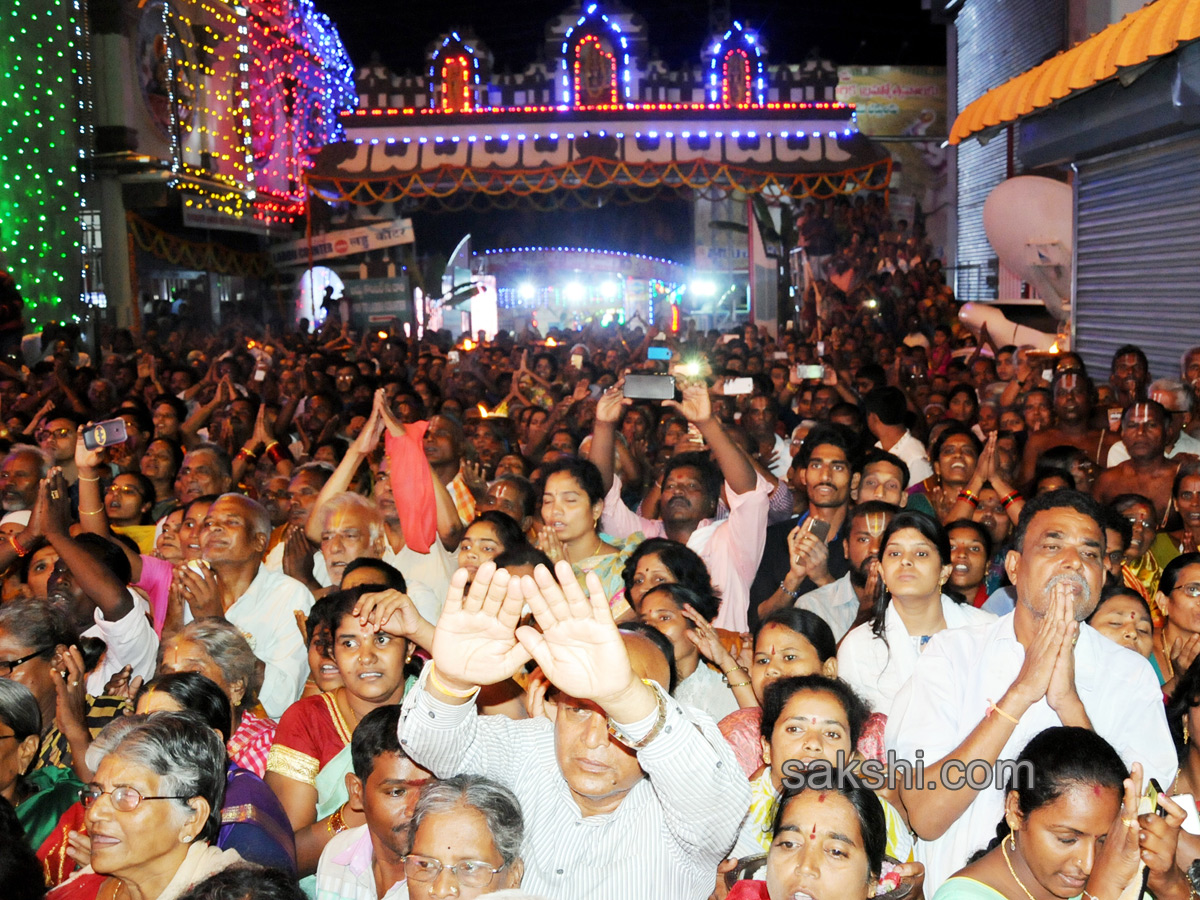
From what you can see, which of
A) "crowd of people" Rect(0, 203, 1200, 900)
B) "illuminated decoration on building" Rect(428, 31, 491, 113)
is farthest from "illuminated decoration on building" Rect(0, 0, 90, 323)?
"illuminated decoration on building" Rect(428, 31, 491, 113)

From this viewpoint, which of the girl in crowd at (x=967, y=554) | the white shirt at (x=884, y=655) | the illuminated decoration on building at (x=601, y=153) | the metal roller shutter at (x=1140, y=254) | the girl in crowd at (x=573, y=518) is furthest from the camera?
the illuminated decoration on building at (x=601, y=153)

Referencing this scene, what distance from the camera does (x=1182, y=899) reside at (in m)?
2.47

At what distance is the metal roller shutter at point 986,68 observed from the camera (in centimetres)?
1619

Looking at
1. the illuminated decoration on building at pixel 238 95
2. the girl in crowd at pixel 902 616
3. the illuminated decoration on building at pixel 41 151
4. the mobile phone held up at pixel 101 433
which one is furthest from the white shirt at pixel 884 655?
the illuminated decoration on building at pixel 238 95

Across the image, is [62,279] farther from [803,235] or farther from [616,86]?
[616,86]

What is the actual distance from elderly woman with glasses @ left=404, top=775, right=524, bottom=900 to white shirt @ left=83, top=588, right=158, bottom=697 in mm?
2246

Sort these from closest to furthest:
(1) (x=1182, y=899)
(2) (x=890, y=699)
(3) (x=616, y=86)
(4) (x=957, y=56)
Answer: (1) (x=1182, y=899) < (2) (x=890, y=699) < (4) (x=957, y=56) < (3) (x=616, y=86)

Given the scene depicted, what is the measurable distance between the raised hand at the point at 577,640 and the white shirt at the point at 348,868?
1066 mm

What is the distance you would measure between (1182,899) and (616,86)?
2617 centimetres

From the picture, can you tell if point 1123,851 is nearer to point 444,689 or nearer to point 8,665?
point 444,689

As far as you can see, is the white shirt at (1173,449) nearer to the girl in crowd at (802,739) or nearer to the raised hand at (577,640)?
the girl in crowd at (802,739)

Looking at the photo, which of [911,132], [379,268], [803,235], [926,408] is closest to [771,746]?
[926,408]

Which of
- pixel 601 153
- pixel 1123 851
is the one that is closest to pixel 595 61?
pixel 601 153

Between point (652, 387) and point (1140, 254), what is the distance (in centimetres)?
592
